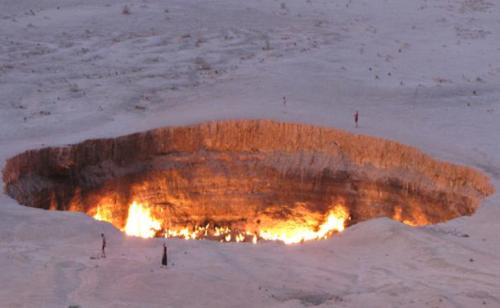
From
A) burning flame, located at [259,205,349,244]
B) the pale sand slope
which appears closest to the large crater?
burning flame, located at [259,205,349,244]

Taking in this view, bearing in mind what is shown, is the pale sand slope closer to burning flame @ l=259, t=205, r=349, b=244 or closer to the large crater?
the large crater

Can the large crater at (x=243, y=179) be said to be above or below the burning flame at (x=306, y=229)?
above

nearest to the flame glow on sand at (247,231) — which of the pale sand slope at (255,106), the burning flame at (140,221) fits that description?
the burning flame at (140,221)

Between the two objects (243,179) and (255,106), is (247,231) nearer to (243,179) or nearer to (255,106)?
(243,179)

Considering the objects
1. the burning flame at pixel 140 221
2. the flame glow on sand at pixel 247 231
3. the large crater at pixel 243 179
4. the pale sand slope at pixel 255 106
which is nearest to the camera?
the pale sand slope at pixel 255 106

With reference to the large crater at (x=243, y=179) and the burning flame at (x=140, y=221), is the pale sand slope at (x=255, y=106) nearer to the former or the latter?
the large crater at (x=243, y=179)

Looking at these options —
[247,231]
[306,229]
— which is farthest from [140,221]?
[306,229]
